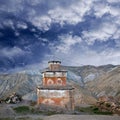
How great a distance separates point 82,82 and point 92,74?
441 inches

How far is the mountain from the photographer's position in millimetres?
105188

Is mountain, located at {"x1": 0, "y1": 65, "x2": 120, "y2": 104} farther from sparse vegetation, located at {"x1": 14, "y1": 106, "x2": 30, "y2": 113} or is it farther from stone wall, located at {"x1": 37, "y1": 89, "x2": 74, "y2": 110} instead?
sparse vegetation, located at {"x1": 14, "y1": 106, "x2": 30, "y2": 113}

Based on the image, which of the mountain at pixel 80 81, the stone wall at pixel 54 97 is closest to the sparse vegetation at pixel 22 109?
the stone wall at pixel 54 97

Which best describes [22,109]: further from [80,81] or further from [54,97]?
[80,81]

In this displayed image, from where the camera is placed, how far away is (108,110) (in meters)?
46.4

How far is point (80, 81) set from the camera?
144m

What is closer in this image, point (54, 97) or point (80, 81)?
point (54, 97)

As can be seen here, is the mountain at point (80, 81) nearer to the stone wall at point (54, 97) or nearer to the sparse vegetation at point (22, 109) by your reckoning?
the stone wall at point (54, 97)

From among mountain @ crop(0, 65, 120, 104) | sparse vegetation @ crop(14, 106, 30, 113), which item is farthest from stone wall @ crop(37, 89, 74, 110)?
mountain @ crop(0, 65, 120, 104)

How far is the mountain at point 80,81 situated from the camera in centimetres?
10519

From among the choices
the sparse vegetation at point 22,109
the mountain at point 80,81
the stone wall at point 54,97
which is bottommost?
the sparse vegetation at point 22,109

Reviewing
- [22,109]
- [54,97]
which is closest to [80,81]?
[54,97]

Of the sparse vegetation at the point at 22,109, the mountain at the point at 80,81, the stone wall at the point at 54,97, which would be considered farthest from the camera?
the mountain at the point at 80,81

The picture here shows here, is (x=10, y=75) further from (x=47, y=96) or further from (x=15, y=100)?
(x=47, y=96)
